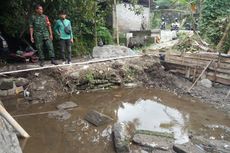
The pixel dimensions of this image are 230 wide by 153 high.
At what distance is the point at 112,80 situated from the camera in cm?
1002

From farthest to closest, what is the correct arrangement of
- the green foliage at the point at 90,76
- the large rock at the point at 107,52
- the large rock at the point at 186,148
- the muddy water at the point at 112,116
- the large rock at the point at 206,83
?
the large rock at the point at 107,52, the large rock at the point at 206,83, the green foliage at the point at 90,76, the muddy water at the point at 112,116, the large rock at the point at 186,148

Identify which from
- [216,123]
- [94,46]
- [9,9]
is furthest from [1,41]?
[216,123]

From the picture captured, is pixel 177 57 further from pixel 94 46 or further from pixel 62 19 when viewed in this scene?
pixel 62 19

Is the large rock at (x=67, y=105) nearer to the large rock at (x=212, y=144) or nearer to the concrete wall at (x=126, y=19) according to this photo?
the large rock at (x=212, y=144)

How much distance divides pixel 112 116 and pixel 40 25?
389cm

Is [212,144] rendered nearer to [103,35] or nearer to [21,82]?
[21,82]

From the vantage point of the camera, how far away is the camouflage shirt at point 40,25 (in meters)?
8.90

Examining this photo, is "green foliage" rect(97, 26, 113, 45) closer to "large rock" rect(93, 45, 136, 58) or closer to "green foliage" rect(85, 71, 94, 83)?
"large rock" rect(93, 45, 136, 58)

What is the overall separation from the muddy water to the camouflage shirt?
2244 millimetres

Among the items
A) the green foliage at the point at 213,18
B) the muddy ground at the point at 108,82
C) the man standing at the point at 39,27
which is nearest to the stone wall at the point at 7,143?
the muddy ground at the point at 108,82

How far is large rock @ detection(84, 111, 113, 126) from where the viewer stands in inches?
280

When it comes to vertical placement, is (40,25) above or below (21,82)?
above

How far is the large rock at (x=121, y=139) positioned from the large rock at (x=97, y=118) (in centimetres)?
77

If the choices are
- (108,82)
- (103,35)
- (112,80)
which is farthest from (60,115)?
(103,35)
